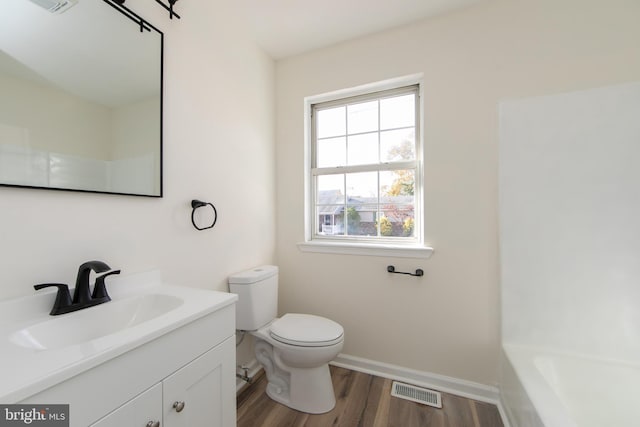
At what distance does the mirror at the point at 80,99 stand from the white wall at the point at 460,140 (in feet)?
4.15

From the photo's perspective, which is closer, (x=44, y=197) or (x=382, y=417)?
(x=44, y=197)

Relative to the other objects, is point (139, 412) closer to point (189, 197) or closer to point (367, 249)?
point (189, 197)

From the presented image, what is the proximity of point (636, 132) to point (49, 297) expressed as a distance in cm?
256

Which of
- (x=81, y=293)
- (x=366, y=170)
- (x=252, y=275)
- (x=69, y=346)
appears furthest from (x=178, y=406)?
(x=366, y=170)

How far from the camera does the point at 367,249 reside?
72.1 inches

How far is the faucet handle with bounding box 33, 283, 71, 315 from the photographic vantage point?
0.82 meters

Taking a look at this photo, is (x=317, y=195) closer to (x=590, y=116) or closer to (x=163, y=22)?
(x=163, y=22)

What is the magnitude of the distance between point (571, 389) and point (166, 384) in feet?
5.71

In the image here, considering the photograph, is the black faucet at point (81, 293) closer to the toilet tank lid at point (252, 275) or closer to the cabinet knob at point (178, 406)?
the cabinet knob at point (178, 406)

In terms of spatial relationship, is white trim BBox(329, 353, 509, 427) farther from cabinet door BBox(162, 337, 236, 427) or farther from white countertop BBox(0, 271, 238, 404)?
white countertop BBox(0, 271, 238, 404)

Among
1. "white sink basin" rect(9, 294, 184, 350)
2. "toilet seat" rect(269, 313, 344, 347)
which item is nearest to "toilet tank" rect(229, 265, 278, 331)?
"toilet seat" rect(269, 313, 344, 347)

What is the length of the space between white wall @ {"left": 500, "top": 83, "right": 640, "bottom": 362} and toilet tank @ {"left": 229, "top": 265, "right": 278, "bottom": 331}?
1.40 metres

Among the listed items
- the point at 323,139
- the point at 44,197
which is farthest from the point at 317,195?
the point at 44,197

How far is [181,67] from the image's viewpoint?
1.32 meters
